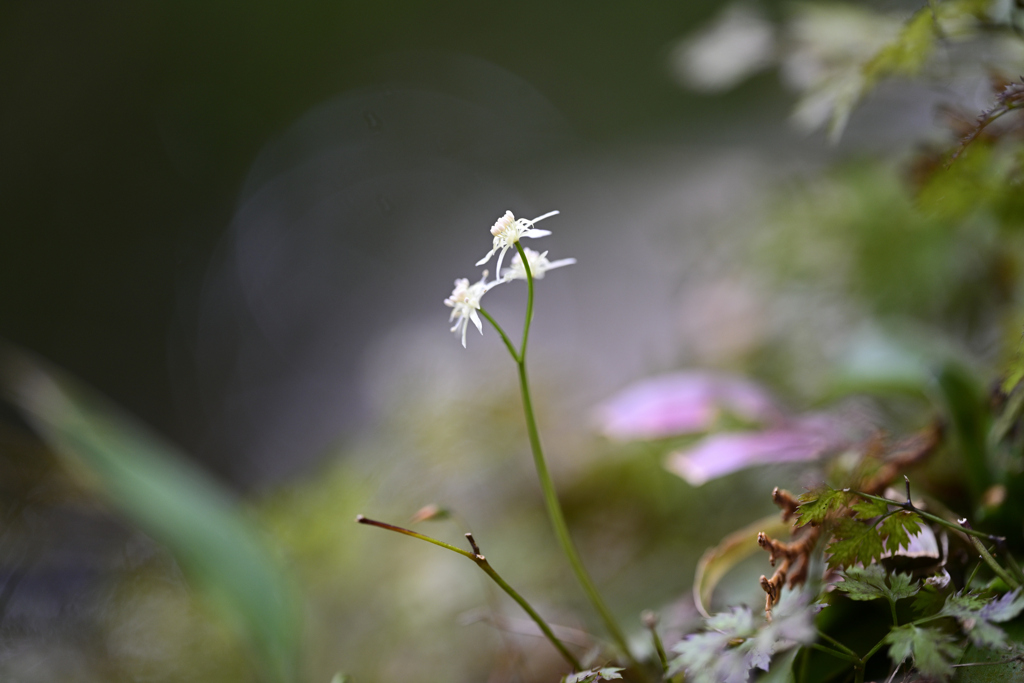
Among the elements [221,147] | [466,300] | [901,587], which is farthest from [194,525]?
[221,147]

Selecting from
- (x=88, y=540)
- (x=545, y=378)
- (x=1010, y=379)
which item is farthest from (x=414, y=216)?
(x=1010, y=379)

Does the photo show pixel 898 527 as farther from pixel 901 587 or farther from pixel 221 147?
pixel 221 147

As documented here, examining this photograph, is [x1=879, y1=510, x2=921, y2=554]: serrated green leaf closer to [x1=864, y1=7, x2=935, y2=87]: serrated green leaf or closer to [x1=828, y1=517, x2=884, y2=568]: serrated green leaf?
[x1=828, y1=517, x2=884, y2=568]: serrated green leaf

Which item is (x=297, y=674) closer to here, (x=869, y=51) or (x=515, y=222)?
(x=515, y=222)

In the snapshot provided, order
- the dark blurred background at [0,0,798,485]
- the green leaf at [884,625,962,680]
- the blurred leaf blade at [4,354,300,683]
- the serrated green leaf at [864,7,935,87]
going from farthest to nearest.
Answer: the dark blurred background at [0,0,798,485] → the blurred leaf blade at [4,354,300,683] → the serrated green leaf at [864,7,935,87] → the green leaf at [884,625,962,680]

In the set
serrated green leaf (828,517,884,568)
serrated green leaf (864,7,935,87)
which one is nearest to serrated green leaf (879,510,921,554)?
serrated green leaf (828,517,884,568)
